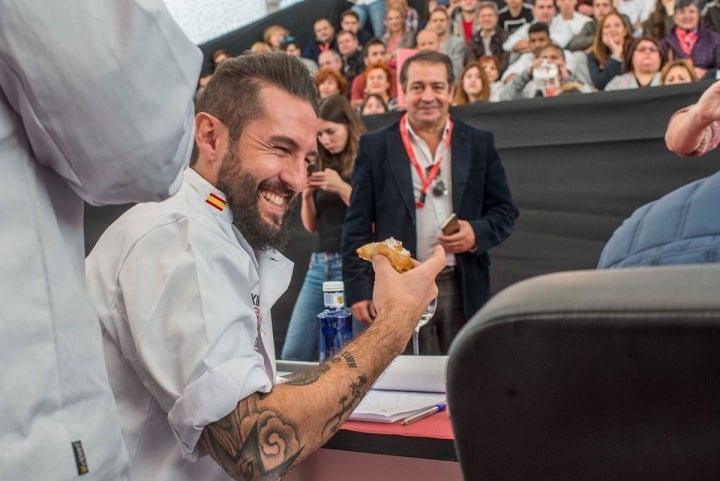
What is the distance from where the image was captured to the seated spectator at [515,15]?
260 inches

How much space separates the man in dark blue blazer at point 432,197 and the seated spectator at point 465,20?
3.54 meters

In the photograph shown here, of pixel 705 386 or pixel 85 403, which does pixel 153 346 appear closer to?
pixel 85 403

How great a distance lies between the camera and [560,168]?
368cm

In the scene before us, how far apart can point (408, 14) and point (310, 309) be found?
14.3 feet

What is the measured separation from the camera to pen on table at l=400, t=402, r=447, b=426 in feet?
5.00

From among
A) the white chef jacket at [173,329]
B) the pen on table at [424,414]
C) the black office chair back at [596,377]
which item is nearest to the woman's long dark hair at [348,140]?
the pen on table at [424,414]

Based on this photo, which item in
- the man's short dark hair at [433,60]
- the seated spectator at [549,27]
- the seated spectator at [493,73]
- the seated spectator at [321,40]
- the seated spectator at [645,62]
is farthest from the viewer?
the seated spectator at [321,40]

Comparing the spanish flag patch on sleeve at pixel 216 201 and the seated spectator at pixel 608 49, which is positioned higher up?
the seated spectator at pixel 608 49

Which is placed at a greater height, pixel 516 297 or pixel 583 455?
pixel 516 297

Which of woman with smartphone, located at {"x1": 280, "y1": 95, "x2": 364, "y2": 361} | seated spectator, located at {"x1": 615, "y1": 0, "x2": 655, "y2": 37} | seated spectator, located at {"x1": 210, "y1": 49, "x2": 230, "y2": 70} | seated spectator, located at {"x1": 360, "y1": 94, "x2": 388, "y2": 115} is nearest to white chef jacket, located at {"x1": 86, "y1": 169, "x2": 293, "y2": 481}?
woman with smartphone, located at {"x1": 280, "y1": 95, "x2": 364, "y2": 361}

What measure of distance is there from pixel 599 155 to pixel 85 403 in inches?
121

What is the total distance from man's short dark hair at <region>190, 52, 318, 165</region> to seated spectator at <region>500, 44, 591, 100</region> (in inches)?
137

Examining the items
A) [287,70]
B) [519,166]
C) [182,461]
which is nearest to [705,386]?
[182,461]

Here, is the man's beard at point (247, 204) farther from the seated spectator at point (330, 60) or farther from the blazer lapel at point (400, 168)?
the seated spectator at point (330, 60)
